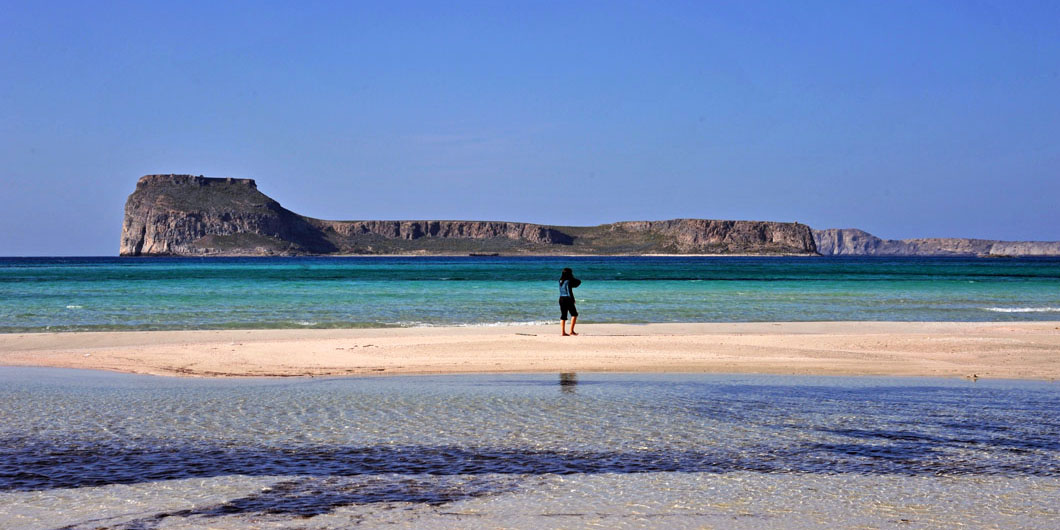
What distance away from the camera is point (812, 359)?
50.8 feet

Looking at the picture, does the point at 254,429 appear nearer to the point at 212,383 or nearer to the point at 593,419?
the point at 593,419

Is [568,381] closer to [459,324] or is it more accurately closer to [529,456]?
[529,456]

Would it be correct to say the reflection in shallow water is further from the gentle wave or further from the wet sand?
the gentle wave

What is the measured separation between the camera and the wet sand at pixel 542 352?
46.4 feet

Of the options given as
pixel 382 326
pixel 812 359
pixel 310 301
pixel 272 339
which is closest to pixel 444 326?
pixel 382 326

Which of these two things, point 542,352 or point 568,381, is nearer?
point 568,381

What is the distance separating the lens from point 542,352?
16594mm

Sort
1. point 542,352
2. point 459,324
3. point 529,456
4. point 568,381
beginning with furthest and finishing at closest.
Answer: point 459,324
point 542,352
point 568,381
point 529,456

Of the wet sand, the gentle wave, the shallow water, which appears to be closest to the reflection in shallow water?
the shallow water

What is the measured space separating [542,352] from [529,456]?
9.44 metres

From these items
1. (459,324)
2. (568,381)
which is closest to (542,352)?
(568,381)

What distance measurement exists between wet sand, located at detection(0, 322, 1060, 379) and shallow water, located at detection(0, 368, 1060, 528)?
2.60m

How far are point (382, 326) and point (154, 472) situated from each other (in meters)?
18.2

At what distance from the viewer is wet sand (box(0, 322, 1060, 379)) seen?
14.1 m
